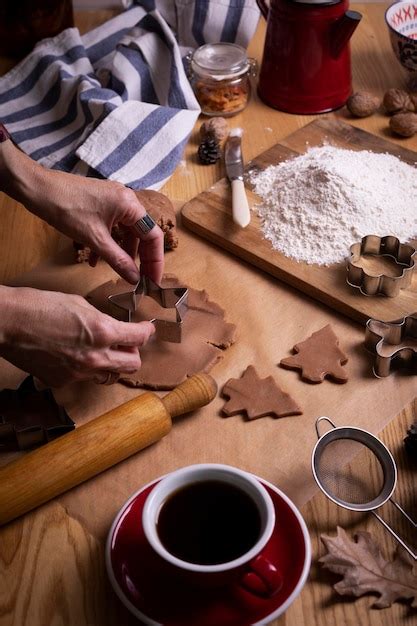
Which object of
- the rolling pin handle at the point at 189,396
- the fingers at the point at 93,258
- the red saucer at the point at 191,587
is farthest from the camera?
the fingers at the point at 93,258

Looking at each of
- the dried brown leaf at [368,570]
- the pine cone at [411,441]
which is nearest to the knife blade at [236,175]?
the pine cone at [411,441]

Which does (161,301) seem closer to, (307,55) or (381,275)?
(381,275)

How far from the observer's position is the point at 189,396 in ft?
3.14

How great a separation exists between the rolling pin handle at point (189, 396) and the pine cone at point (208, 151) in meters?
0.59

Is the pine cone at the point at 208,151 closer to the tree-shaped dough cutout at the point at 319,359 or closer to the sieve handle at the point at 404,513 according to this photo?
the tree-shaped dough cutout at the point at 319,359

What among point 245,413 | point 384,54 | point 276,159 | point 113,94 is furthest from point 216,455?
point 384,54

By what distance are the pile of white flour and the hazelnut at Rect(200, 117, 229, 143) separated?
214mm

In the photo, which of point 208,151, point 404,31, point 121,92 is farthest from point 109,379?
point 404,31

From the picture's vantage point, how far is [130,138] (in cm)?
140

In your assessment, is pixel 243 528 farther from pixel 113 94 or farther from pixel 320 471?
pixel 113 94

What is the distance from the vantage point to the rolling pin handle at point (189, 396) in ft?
3.13

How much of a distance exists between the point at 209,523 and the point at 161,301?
1.39 ft

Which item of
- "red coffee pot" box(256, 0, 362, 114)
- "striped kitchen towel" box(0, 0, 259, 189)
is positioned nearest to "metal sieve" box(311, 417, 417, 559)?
"striped kitchen towel" box(0, 0, 259, 189)

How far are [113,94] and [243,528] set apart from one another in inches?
38.4
